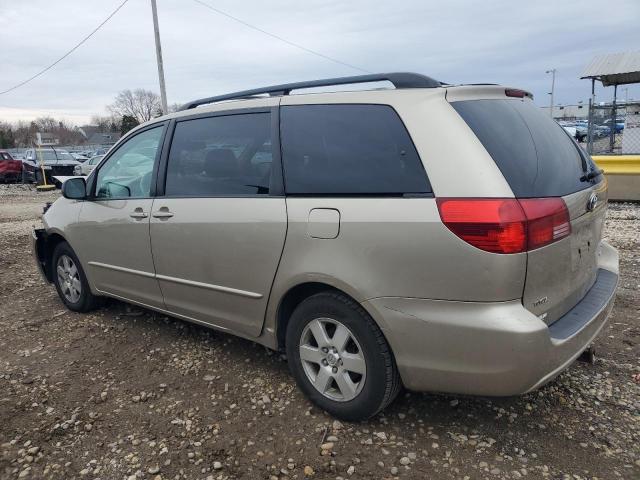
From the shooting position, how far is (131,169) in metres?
4.00

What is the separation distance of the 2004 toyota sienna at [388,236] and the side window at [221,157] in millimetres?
11

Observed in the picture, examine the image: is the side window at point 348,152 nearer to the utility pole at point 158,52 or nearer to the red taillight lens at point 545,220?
the red taillight lens at point 545,220

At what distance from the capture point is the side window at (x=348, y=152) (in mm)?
2473

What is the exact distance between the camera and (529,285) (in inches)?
88.9

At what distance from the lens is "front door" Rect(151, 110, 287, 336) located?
2.96 m

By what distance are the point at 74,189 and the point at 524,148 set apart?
11.5ft

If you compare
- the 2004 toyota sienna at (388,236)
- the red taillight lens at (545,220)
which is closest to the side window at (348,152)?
the 2004 toyota sienna at (388,236)

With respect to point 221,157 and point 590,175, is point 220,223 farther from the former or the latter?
point 590,175

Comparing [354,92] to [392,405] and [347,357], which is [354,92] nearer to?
[347,357]

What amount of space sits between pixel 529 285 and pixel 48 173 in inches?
898

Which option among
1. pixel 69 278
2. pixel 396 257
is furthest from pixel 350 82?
pixel 69 278

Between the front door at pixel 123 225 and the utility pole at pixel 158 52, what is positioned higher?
the utility pole at pixel 158 52

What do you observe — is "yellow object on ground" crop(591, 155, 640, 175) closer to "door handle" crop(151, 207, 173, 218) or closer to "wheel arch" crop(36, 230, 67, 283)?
"door handle" crop(151, 207, 173, 218)

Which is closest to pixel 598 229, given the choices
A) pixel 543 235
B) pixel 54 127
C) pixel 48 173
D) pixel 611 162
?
pixel 543 235
